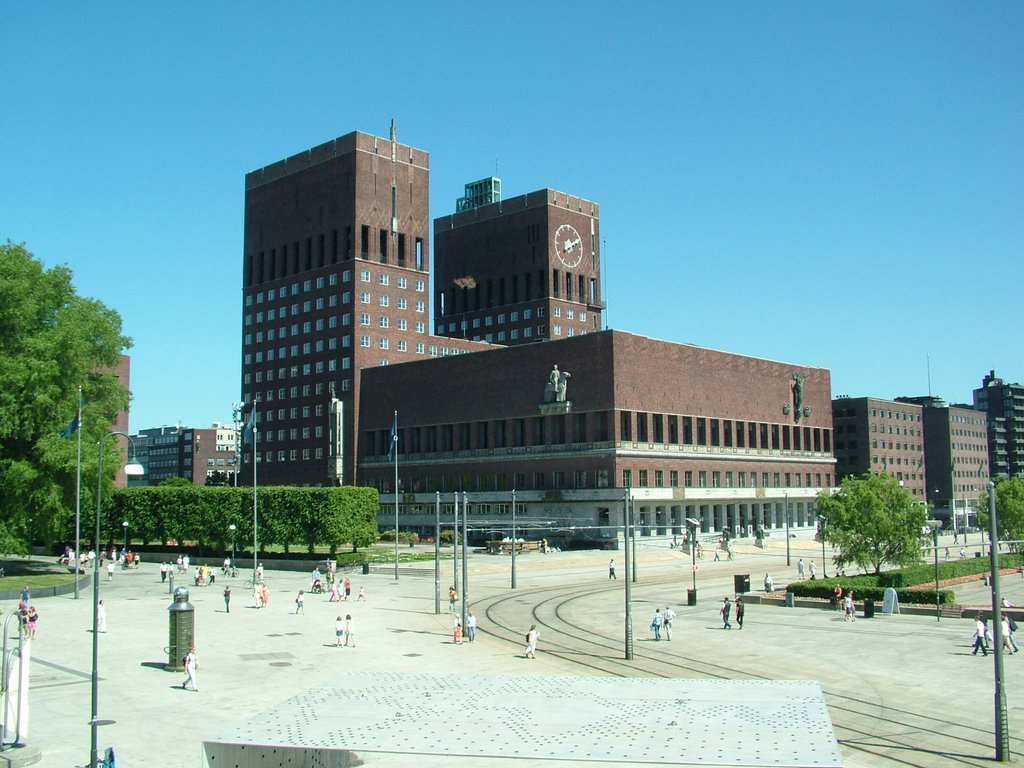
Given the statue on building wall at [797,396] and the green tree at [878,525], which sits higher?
the statue on building wall at [797,396]

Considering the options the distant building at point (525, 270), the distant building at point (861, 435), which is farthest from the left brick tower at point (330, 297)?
the distant building at point (861, 435)

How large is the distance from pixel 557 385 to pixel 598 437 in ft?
26.3

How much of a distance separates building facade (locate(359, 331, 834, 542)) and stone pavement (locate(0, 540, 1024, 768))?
4202 centimetres

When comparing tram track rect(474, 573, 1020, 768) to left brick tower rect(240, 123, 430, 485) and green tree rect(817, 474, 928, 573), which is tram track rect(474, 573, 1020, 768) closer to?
green tree rect(817, 474, 928, 573)

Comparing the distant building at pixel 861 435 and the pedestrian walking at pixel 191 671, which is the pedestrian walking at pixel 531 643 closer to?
the pedestrian walking at pixel 191 671

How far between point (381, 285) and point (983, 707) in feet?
385

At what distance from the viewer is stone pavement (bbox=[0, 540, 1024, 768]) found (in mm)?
28609

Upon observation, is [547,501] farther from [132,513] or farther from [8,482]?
[8,482]

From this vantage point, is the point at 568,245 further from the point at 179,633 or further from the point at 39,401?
the point at 179,633

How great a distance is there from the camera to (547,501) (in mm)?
116188

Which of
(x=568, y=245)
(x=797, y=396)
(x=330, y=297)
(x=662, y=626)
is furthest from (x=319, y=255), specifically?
(x=662, y=626)

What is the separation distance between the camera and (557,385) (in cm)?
11669

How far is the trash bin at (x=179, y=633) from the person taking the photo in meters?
39.5

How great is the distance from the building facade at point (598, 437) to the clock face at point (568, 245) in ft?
166
